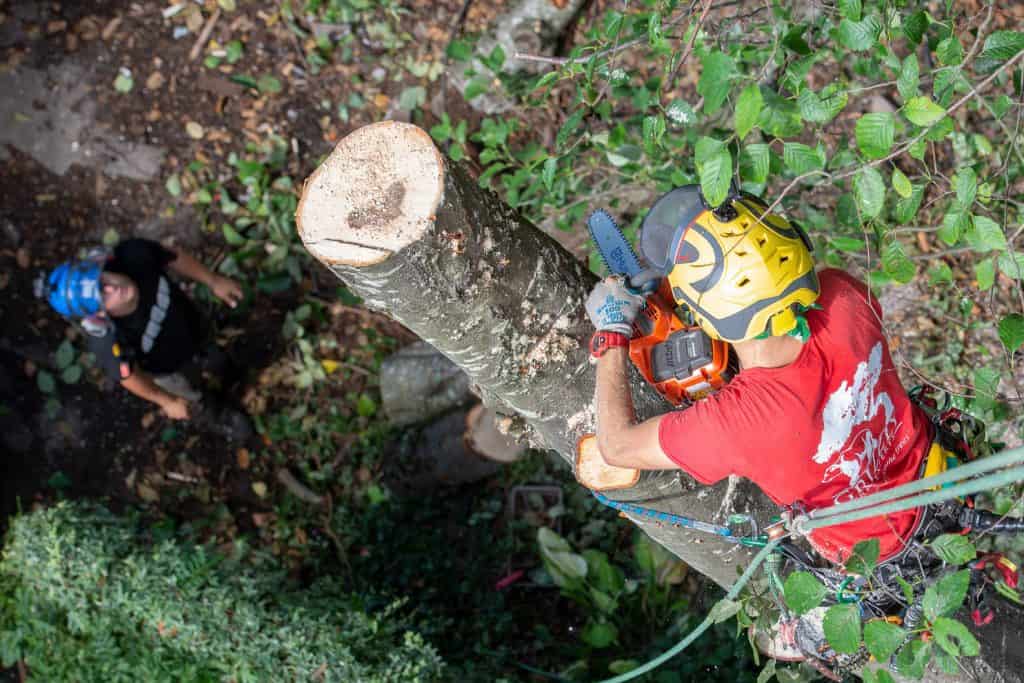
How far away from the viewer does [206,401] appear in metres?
5.12

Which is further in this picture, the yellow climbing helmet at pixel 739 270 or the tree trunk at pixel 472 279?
the yellow climbing helmet at pixel 739 270

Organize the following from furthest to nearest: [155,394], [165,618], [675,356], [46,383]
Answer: [46,383]
[155,394]
[165,618]
[675,356]

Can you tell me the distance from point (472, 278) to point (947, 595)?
51.9 inches

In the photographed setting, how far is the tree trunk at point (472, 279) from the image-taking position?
1901 mm

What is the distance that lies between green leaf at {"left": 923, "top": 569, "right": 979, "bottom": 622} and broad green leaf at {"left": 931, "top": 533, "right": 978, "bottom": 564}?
20 centimetres

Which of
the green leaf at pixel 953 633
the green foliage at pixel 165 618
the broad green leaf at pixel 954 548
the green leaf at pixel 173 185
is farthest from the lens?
the green leaf at pixel 173 185

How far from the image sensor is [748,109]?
69.4 inches

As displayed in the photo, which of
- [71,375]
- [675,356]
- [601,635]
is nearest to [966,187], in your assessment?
[675,356]

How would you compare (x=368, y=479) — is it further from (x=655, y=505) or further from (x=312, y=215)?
(x=312, y=215)

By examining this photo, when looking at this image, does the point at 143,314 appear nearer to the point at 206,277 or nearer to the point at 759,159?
the point at 206,277

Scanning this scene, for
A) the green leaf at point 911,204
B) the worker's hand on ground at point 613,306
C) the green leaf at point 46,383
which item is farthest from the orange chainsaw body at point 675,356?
the green leaf at point 46,383

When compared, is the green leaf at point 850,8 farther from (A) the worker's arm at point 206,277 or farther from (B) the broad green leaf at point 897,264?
(A) the worker's arm at point 206,277

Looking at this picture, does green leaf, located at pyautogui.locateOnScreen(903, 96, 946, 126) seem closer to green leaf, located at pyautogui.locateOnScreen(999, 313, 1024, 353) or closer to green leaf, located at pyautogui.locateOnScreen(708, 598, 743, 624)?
green leaf, located at pyautogui.locateOnScreen(999, 313, 1024, 353)

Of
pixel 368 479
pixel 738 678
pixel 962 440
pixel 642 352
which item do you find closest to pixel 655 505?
pixel 642 352
